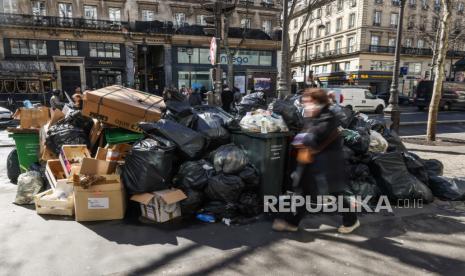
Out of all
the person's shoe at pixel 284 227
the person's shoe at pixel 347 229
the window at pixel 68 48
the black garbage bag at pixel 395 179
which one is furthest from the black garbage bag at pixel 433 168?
the window at pixel 68 48

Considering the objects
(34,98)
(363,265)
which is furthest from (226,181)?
(34,98)

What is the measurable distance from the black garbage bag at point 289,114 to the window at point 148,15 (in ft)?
96.2

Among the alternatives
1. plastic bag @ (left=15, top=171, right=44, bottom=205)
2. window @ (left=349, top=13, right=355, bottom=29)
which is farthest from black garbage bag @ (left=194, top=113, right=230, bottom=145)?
window @ (left=349, top=13, right=355, bottom=29)

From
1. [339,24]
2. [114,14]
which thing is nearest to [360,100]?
[114,14]

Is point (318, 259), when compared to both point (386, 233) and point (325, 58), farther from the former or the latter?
point (325, 58)

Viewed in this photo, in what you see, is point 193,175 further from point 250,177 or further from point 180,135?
point 250,177

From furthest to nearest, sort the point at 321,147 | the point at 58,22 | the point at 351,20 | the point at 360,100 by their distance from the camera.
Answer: the point at 351,20
the point at 58,22
the point at 360,100
the point at 321,147

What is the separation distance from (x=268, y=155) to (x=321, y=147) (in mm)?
932

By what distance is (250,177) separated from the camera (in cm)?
400

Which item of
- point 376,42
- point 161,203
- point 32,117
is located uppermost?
point 376,42

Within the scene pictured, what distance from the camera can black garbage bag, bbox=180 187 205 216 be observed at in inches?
155

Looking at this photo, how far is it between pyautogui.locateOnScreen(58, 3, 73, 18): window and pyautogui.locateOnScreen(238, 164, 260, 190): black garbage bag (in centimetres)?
3008

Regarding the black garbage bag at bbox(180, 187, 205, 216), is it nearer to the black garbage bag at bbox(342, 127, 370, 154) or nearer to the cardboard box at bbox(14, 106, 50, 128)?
the black garbage bag at bbox(342, 127, 370, 154)

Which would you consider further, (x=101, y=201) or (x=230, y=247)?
(x=101, y=201)
